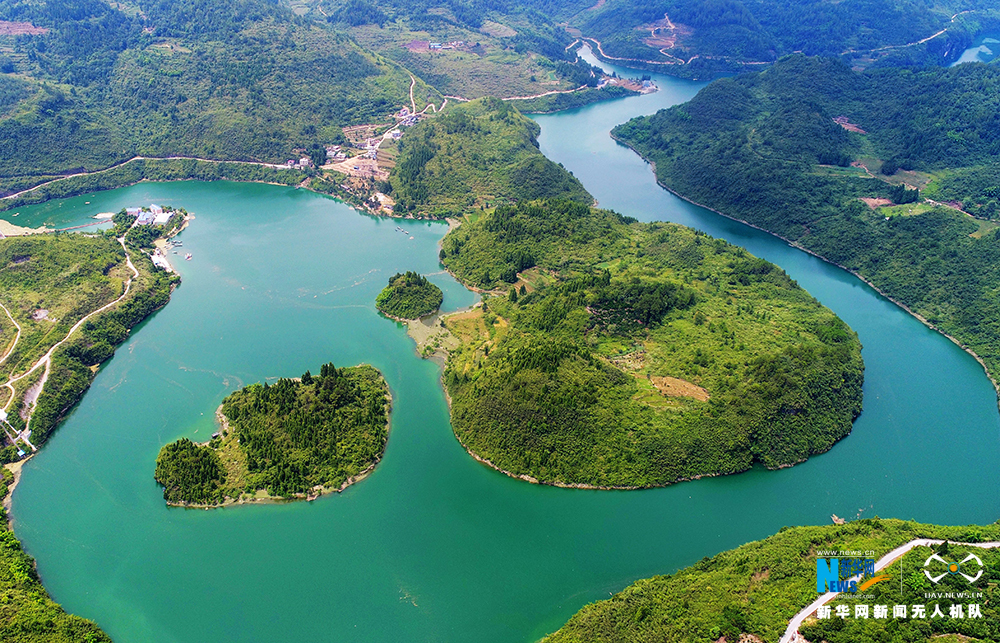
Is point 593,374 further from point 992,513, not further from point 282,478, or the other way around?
point 992,513

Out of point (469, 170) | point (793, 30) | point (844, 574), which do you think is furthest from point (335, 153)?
point (793, 30)

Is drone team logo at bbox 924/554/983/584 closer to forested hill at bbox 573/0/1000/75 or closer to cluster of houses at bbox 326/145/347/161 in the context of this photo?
cluster of houses at bbox 326/145/347/161

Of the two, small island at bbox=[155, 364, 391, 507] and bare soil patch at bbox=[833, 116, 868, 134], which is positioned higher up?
bare soil patch at bbox=[833, 116, 868, 134]

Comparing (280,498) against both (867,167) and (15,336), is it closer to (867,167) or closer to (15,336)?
(15,336)

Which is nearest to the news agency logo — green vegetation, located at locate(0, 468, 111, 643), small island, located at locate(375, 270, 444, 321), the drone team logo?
the drone team logo

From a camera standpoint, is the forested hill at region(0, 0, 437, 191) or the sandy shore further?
the forested hill at region(0, 0, 437, 191)
